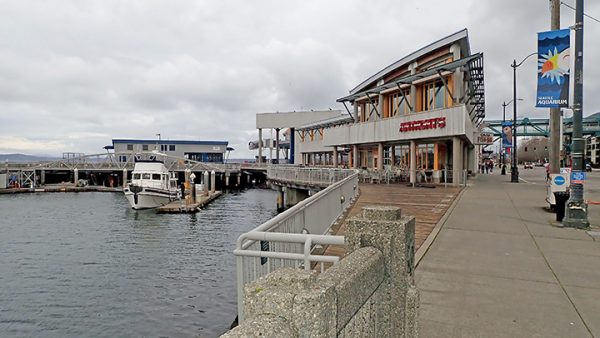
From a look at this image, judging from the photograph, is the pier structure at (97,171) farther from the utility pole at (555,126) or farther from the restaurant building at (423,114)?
the utility pole at (555,126)

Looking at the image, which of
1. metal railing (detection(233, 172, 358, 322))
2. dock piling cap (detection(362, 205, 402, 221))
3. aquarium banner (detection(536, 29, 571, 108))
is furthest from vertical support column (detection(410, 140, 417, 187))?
dock piling cap (detection(362, 205, 402, 221))

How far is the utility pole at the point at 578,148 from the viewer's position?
1103cm

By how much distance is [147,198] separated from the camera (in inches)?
1420

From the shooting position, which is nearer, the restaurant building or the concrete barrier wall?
the concrete barrier wall

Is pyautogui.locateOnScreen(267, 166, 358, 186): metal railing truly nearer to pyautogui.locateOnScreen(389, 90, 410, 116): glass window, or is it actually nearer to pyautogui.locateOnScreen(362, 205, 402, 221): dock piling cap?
pyautogui.locateOnScreen(389, 90, 410, 116): glass window

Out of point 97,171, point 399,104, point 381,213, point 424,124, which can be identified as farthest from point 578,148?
point 97,171

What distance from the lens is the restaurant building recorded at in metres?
24.8

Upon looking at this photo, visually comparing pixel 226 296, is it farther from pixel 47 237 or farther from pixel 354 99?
pixel 354 99

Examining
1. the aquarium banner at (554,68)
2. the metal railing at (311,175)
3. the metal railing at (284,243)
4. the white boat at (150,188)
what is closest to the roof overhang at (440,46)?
the metal railing at (311,175)

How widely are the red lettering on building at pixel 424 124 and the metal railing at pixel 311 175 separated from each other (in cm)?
597

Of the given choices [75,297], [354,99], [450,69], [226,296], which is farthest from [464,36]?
[75,297]

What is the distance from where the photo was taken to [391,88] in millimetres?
31375

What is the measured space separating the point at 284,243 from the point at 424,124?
2180cm

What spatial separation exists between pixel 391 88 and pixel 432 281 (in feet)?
87.8
